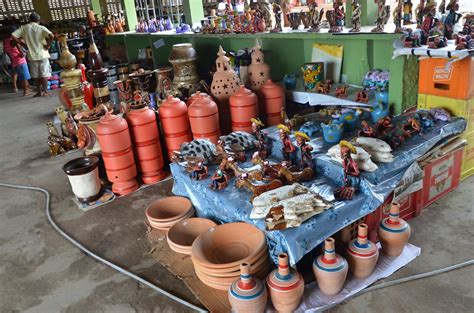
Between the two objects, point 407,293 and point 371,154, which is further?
point 371,154

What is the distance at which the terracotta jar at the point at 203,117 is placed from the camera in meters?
3.54

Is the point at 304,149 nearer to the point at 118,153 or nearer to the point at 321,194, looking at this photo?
the point at 321,194

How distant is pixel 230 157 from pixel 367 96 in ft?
4.62

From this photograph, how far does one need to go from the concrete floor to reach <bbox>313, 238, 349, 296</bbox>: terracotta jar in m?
0.11

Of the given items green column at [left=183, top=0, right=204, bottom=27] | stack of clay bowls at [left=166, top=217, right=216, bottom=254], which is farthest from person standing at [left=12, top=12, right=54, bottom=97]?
stack of clay bowls at [left=166, top=217, right=216, bottom=254]

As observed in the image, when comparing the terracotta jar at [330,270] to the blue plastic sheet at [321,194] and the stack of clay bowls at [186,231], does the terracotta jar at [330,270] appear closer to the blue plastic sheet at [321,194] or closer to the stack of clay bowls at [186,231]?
the blue plastic sheet at [321,194]

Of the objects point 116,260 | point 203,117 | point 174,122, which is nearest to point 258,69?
point 203,117

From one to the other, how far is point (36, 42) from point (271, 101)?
19.2ft

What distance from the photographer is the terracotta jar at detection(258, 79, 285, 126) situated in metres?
3.82

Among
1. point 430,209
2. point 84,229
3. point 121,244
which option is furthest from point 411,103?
point 84,229

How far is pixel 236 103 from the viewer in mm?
3654

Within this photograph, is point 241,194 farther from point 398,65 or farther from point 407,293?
point 398,65

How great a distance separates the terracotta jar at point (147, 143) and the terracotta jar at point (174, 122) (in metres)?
0.09

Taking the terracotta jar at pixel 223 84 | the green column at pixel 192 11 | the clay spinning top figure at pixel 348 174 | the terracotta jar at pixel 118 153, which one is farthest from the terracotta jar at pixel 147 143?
the green column at pixel 192 11
